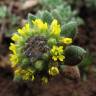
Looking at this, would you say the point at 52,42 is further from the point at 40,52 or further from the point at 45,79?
the point at 45,79

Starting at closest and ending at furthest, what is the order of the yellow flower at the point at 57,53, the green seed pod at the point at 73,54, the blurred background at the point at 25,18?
the yellow flower at the point at 57,53, the green seed pod at the point at 73,54, the blurred background at the point at 25,18

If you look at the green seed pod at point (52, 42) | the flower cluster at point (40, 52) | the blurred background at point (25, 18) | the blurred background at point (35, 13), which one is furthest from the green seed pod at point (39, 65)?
the blurred background at point (25, 18)

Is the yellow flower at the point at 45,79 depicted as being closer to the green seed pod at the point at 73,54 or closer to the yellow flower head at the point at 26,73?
the yellow flower head at the point at 26,73

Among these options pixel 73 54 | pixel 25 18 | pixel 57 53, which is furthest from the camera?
pixel 25 18

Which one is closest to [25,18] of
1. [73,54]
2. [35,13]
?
[35,13]

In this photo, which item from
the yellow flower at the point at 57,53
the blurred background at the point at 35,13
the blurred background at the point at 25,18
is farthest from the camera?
the blurred background at the point at 25,18

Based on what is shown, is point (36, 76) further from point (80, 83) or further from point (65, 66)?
point (80, 83)

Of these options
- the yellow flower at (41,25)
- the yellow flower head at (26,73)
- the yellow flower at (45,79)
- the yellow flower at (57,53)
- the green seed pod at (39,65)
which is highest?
the yellow flower at (41,25)

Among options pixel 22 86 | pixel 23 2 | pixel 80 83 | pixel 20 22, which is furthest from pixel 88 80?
pixel 23 2

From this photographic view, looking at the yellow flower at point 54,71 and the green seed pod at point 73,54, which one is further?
the green seed pod at point 73,54
